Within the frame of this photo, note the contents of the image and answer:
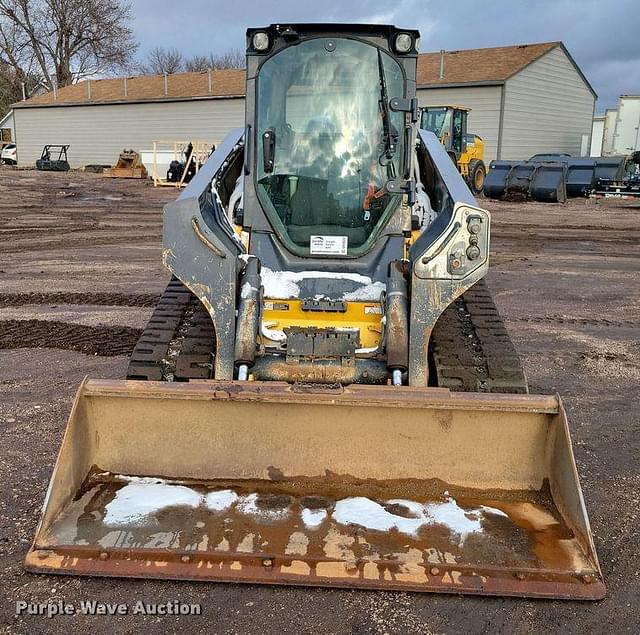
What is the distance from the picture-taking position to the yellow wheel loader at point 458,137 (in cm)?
2158

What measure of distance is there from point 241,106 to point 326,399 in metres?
31.9

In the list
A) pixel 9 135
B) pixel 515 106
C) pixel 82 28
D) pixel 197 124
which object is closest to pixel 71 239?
pixel 515 106

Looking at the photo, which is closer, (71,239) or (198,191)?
(198,191)

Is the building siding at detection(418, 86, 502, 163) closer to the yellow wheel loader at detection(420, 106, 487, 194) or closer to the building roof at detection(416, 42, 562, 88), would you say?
the building roof at detection(416, 42, 562, 88)

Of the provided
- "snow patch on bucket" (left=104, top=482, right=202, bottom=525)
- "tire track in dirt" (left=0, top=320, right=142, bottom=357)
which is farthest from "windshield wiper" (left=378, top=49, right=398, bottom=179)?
"tire track in dirt" (left=0, top=320, right=142, bottom=357)

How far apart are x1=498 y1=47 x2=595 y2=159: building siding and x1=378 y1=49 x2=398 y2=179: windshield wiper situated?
2483 cm

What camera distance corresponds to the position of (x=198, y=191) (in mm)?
4312

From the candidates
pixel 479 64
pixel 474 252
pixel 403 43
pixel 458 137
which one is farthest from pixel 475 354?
pixel 479 64

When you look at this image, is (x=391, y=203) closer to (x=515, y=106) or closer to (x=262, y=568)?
(x=262, y=568)

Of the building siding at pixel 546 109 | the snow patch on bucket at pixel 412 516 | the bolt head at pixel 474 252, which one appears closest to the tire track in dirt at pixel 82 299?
the bolt head at pixel 474 252

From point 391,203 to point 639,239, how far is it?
11.5m

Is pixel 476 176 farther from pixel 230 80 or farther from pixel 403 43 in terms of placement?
pixel 403 43

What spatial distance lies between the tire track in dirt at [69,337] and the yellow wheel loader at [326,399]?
5.29ft

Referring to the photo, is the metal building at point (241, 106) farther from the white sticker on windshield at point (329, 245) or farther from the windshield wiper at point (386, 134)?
the white sticker on windshield at point (329, 245)
